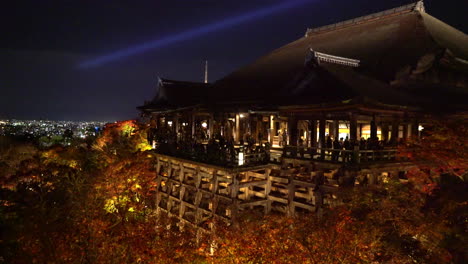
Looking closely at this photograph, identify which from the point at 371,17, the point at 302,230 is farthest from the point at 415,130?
the point at 371,17

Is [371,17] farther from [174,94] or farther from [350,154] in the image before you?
[350,154]

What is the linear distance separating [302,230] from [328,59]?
11.1 m

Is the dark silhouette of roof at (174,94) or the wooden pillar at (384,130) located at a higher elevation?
the dark silhouette of roof at (174,94)

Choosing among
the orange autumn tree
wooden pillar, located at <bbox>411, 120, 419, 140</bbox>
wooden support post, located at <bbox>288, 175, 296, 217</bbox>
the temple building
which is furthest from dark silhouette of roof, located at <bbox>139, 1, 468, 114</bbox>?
the orange autumn tree

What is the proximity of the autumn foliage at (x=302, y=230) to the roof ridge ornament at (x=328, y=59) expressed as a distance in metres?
6.59

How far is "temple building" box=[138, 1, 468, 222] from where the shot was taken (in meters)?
15.0

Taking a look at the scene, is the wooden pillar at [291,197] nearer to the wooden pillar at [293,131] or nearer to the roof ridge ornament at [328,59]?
the wooden pillar at [293,131]

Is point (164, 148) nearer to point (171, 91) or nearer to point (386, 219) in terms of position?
point (171, 91)

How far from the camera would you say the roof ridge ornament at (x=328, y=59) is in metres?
19.6

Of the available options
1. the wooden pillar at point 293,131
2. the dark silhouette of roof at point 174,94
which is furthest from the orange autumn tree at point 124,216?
the wooden pillar at point 293,131

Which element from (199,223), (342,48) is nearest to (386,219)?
(199,223)

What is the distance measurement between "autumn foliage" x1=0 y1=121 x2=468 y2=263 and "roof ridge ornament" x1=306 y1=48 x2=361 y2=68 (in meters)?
6.59

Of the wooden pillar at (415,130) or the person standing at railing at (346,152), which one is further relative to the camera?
the wooden pillar at (415,130)

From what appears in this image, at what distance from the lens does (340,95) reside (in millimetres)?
14555
